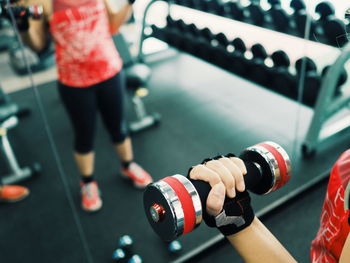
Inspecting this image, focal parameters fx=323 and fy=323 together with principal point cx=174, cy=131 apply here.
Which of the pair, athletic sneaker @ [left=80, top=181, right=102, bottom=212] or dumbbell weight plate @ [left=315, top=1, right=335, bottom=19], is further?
athletic sneaker @ [left=80, top=181, right=102, bottom=212]

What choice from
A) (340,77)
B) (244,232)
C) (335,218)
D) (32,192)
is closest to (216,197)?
(244,232)

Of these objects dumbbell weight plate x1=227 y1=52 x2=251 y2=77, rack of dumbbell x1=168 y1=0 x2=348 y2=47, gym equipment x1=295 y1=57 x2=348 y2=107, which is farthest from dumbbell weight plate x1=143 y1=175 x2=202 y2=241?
dumbbell weight plate x1=227 y1=52 x2=251 y2=77

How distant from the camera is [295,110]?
75.1 inches

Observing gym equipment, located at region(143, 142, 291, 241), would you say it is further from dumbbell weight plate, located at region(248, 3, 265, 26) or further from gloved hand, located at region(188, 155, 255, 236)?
dumbbell weight plate, located at region(248, 3, 265, 26)

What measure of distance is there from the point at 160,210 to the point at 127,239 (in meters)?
0.84

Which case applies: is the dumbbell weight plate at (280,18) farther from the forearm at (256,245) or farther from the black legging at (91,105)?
the forearm at (256,245)

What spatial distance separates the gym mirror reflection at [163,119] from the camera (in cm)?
126

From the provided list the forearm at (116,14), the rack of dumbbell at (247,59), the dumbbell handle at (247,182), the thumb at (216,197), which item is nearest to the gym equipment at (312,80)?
the rack of dumbbell at (247,59)

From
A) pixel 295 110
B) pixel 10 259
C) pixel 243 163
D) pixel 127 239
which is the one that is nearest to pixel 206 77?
pixel 295 110

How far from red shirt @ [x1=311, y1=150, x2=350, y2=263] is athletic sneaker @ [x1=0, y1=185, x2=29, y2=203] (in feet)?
5.03

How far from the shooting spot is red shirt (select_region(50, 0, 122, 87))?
118 cm

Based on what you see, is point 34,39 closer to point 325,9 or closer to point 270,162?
point 270,162

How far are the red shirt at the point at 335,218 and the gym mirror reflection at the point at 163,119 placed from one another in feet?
0.78

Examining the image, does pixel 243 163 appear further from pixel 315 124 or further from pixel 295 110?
pixel 295 110
